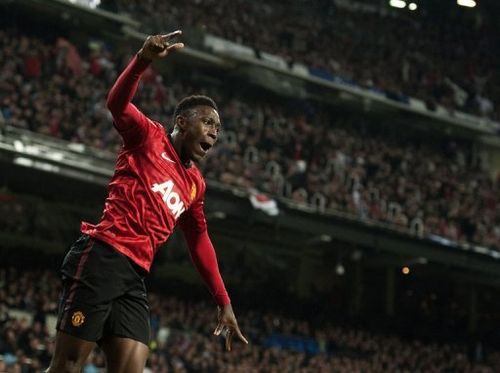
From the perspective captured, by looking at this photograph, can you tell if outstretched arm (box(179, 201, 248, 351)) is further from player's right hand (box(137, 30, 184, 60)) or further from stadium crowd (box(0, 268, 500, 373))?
stadium crowd (box(0, 268, 500, 373))

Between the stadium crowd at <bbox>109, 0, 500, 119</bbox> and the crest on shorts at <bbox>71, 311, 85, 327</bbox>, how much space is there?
22.0 meters

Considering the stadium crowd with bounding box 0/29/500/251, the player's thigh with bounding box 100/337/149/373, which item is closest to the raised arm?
the player's thigh with bounding box 100/337/149/373

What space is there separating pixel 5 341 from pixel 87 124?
6393 mm

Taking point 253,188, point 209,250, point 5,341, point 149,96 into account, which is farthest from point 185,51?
point 209,250

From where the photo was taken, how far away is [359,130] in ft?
103

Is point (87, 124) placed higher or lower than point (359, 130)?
lower

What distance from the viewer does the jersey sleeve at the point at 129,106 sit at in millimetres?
4789

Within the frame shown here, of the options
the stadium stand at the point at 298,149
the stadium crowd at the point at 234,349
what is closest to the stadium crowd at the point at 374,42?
the stadium stand at the point at 298,149

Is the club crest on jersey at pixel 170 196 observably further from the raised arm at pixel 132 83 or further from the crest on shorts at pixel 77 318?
the crest on shorts at pixel 77 318

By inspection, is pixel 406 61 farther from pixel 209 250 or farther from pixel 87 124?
pixel 209 250

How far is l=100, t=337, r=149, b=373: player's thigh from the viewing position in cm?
498

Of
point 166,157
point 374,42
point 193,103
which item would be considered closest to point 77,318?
point 166,157

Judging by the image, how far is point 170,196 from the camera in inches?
210

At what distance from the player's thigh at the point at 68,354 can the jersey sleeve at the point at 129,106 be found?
1.15 metres
